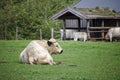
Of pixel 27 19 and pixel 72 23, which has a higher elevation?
pixel 27 19

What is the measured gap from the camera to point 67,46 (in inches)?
1118

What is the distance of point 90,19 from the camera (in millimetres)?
43344

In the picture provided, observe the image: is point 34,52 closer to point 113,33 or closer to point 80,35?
point 113,33

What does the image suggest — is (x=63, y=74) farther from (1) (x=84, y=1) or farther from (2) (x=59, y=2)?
(2) (x=59, y=2)

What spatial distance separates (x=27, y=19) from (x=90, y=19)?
1796 cm

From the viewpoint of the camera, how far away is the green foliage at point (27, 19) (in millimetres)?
58094

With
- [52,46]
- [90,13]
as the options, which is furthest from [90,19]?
[52,46]

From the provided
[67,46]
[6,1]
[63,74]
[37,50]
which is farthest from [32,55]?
[6,1]

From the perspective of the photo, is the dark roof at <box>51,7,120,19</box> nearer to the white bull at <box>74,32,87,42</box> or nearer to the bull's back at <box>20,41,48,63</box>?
the white bull at <box>74,32,87,42</box>

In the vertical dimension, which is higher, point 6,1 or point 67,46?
point 6,1

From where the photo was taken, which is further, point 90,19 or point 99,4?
point 99,4

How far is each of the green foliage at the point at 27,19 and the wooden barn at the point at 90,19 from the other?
9.97 meters

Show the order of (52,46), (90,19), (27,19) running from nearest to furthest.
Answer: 1. (52,46)
2. (90,19)
3. (27,19)

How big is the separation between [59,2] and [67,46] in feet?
126
